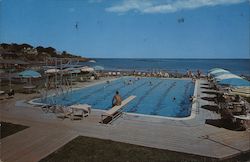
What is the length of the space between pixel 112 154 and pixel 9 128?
12.7 feet

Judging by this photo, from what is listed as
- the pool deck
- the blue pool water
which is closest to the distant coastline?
the blue pool water

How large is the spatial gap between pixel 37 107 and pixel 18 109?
0.79 m

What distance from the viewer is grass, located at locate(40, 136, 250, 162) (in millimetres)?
5660

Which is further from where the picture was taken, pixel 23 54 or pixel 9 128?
pixel 23 54

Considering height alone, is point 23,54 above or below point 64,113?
above

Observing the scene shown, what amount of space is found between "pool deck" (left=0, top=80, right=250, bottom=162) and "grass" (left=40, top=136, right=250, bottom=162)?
264 mm

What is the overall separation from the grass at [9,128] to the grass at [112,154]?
81.5 inches

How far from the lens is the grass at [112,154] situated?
18.6 feet

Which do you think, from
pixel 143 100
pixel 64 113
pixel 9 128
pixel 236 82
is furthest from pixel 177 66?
pixel 9 128

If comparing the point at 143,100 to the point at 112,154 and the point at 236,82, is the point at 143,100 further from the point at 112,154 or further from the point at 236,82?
the point at 112,154

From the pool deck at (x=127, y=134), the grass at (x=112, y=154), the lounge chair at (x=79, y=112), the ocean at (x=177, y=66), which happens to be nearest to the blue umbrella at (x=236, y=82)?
the pool deck at (x=127, y=134)

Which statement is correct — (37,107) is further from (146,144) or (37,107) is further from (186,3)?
(186,3)

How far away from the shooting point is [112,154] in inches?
234

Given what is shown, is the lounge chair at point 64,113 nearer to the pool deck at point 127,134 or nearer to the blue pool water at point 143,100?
the pool deck at point 127,134
